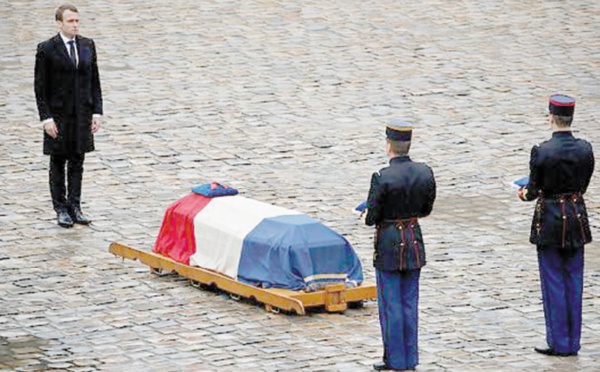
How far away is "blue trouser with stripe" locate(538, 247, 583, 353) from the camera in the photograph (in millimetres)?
11656

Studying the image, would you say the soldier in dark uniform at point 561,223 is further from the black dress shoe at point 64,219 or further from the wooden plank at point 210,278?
the black dress shoe at point 64,219

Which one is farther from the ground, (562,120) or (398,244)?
(562,120)

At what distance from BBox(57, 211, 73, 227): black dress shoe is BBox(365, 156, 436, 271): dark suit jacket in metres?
4.93

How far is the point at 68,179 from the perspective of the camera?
15594 millimetres

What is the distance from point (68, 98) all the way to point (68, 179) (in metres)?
0.80

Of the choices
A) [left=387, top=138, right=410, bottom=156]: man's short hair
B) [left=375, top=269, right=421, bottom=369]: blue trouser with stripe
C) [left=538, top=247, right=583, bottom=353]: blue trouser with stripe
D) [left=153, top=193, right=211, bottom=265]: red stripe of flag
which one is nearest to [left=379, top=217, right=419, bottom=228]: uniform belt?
[left=375, top=269, right=421, bottom=369]: blue trouser with stripe

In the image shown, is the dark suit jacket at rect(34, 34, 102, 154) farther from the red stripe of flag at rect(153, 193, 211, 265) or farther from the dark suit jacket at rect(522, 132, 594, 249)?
the dark suit jacket at rect(522, 132, 594, 249)

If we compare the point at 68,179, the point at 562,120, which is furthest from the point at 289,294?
the point at 68,179

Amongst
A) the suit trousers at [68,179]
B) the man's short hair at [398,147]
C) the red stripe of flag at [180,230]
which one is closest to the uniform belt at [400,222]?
the man's short hair at [398,147]

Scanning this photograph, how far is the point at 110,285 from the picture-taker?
13586mm

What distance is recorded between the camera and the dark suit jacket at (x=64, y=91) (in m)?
15.4

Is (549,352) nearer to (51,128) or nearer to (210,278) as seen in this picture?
(210,278)

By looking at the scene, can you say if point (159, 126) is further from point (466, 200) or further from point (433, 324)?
point (433, 324)

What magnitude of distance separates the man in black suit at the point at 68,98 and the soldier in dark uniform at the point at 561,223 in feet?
17.4
